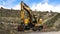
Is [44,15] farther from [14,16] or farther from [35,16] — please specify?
[35,16]

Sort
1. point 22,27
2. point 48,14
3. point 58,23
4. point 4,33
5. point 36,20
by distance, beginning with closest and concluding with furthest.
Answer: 1. point 4,33
2. point 22,27
3. point 36,20
4. point 58,23
5. point 48,14

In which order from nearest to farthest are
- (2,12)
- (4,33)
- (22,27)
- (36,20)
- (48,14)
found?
(4,33) → (22,27) → (36,20) → (2,12) → (48,14)

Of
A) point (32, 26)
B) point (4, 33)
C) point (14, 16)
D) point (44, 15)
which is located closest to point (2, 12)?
point (14, 16)

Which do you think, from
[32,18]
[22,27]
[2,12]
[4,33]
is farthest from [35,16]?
[2,12]

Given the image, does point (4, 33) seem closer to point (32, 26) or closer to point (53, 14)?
point (32, 26)

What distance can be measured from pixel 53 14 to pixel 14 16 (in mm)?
12080

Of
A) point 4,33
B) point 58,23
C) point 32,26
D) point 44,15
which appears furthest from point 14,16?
point 4,33

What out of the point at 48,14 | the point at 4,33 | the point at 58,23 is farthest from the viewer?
the point at 48,14

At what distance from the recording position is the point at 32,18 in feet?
137

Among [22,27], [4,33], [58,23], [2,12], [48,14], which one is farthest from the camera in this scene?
[48,14]

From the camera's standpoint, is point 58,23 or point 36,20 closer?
point 36,20

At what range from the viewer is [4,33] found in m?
27.0

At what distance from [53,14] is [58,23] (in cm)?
832

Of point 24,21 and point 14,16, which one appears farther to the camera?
point 14,16
